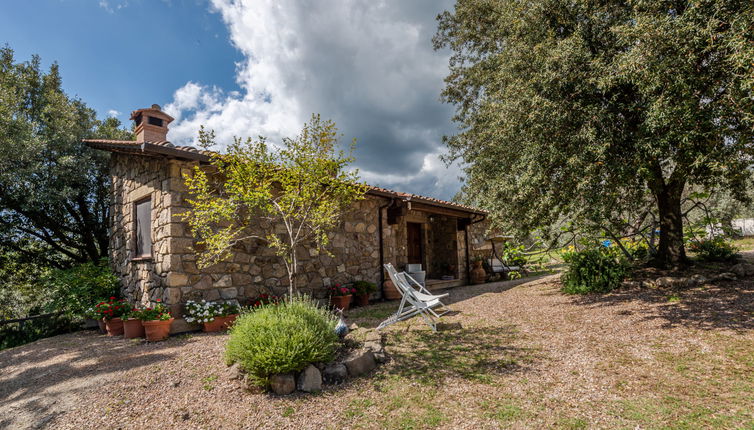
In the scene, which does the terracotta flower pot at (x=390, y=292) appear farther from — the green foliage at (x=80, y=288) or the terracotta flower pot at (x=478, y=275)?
the green foliage at (x=80, y=288)

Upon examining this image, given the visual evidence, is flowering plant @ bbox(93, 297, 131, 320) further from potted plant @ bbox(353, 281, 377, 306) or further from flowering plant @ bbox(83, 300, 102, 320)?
potted plant @ bbox(353, 281, 377, 306)

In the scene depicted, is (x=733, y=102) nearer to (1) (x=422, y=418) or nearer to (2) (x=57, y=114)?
(1) (x=422, y=418)

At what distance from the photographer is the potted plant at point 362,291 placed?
304 inches

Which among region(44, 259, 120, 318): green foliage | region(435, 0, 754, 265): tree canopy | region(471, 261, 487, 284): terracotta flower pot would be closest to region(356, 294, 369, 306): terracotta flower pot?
region(435, 0, 754, 265): tree canopy

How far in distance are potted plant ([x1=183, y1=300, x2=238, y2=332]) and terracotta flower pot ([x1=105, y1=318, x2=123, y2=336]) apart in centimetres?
148

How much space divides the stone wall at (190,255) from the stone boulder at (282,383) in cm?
319

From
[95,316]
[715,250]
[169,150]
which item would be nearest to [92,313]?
[95,316]

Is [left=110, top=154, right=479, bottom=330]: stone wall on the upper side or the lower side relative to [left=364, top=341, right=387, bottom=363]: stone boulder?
upper

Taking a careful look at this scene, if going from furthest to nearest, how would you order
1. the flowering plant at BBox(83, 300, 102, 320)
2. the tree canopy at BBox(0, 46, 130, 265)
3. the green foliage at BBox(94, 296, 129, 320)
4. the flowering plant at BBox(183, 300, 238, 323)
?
the tree canopy at BBox(0, 46, 130, 265) < the flowering plant at BBox(83, 300, 102, 320) < the green foliage at BBox(94, 296, 129, 320) < the flowering plant at BBox(183, 300, 238, 323)

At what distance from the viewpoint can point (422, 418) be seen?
2.69 m

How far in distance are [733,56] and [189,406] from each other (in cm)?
629

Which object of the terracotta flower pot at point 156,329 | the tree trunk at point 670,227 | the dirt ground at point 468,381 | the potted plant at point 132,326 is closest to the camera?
the dirt ground at point 468,381

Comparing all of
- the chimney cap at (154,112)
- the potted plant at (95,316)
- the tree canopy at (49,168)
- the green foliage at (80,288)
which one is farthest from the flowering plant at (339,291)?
the tree canopy at (49,168)

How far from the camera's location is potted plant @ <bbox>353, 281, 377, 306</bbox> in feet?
25.3
